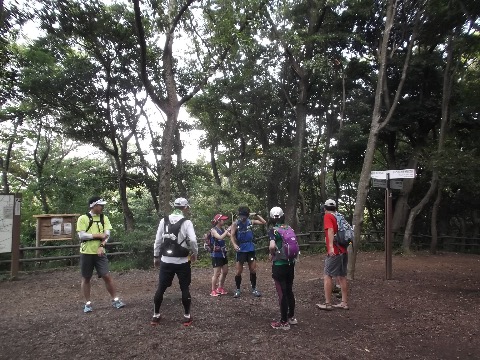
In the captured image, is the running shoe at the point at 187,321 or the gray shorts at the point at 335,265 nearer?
the running shoe at the point at 187,321

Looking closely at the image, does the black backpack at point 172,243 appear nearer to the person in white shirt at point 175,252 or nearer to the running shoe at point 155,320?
the person in white shirt at point 175,252

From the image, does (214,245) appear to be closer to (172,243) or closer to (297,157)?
(172,243)

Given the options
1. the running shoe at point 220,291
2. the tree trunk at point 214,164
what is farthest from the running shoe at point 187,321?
the tree trunk at point 214,164

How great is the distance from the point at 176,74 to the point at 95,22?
8.17 meters

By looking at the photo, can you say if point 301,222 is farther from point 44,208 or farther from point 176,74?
point 44,208

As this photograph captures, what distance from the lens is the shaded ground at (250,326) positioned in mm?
4148

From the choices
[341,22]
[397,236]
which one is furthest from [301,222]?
[341,22]

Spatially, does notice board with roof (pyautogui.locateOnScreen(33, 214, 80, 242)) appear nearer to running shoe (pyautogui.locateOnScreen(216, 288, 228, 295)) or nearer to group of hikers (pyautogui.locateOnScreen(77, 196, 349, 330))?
group of hikers (pyautogui.locateOnScreen(77, 196, 349, 330))

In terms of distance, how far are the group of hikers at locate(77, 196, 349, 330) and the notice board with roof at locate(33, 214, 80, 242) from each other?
5.92 m

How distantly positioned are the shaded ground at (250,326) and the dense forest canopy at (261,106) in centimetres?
483

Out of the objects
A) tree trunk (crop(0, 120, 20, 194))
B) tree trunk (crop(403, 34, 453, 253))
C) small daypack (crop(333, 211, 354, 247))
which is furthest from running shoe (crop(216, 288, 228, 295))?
tree trunk (crop(0, 120, 20, 194))

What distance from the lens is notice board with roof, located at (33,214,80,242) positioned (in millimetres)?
10648

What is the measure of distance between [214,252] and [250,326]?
1902 mm

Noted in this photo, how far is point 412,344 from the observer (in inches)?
174
